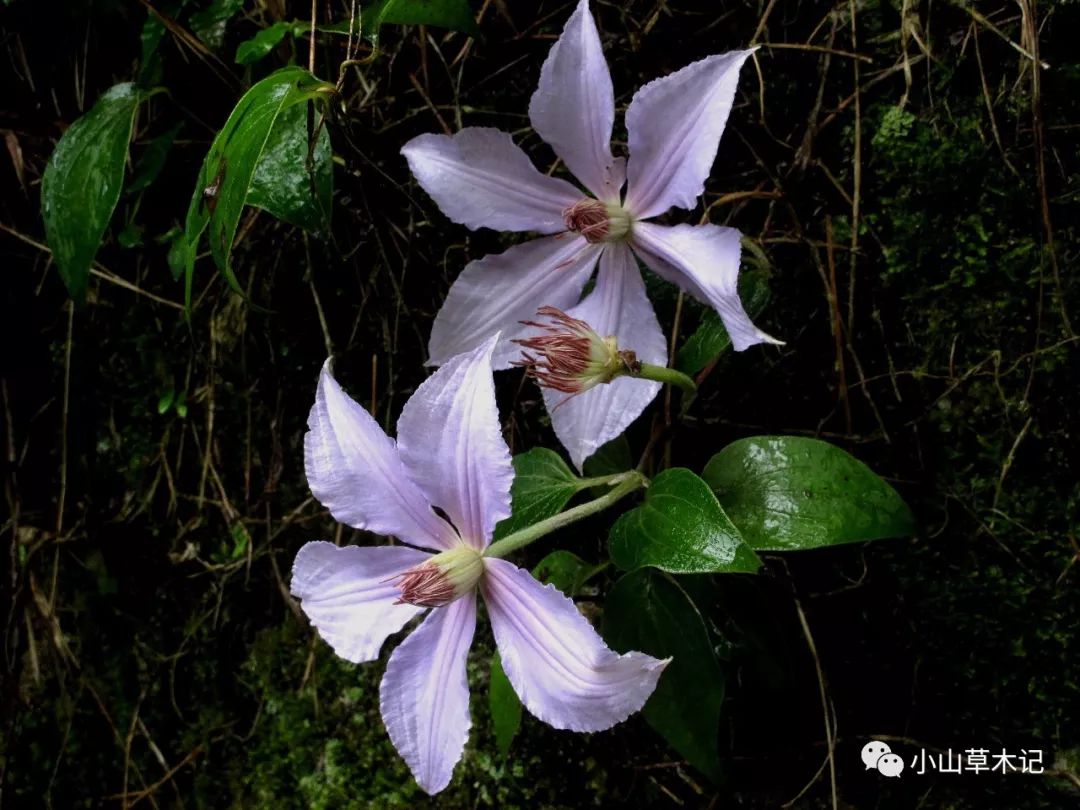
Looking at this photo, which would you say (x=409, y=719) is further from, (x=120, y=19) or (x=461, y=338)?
(x=120, y=19)

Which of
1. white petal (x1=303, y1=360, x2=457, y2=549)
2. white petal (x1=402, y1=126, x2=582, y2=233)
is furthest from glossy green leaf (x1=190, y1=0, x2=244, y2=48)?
white petal (x1=303, y1=360, x2=457, y2=549)

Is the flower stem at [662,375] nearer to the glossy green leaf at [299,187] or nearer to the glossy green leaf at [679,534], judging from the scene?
the glossy green leaf at [679,534]

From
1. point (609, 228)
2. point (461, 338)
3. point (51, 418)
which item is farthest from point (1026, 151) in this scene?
point (51, 418)

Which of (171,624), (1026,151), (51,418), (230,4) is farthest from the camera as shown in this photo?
(51,418)

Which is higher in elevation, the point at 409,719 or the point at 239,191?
the point at 239,191

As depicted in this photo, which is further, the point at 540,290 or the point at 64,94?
the point at 64,94

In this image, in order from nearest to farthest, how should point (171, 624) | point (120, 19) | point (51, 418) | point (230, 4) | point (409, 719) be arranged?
point (409, 719), point (230, 4), point (120, 19), point (171, 624), point (51, 418)

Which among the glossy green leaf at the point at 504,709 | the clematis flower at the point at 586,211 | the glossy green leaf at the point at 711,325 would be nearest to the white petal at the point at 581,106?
the clematis flower at the point at 586,211

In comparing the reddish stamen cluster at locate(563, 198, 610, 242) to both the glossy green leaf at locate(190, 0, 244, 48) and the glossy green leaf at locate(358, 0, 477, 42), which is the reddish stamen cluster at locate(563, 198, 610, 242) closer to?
the glossy green leaf at locate(358, 0, 477, 42)
